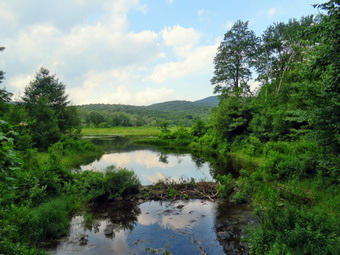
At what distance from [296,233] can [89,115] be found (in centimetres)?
12354

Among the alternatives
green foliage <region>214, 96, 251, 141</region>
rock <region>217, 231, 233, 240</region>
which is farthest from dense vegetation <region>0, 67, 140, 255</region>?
green foliage <region>214, 96, 251, 141</region>

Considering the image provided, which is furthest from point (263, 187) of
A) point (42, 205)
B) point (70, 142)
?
point (70, 142)

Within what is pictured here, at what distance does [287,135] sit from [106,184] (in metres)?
15.9

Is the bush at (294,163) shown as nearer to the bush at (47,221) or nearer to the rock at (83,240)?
the rock at (83,240)

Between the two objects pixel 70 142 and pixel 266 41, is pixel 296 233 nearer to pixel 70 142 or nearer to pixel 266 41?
pixel 70 142

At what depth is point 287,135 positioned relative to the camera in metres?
19.9

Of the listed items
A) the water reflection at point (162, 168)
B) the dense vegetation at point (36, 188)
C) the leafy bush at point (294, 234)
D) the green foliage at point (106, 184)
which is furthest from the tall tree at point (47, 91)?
the leafy bush at point (294, 234)

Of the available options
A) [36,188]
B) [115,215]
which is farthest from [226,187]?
[36,188]

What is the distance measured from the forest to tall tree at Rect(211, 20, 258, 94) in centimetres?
15

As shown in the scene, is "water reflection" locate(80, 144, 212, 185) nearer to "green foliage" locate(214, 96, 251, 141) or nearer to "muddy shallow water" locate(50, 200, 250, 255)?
"muddy shallow water" locate(50, 200, 250, 255)

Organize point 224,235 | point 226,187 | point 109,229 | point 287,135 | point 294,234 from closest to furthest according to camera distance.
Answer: point 294,234 < point 224,235 < point 109,229 < point 226,187 < point 287,135

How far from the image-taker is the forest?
6121mm

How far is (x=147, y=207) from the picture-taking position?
1252 cm

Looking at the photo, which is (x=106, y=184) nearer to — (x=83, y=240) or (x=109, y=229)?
(x=109, y=229)
